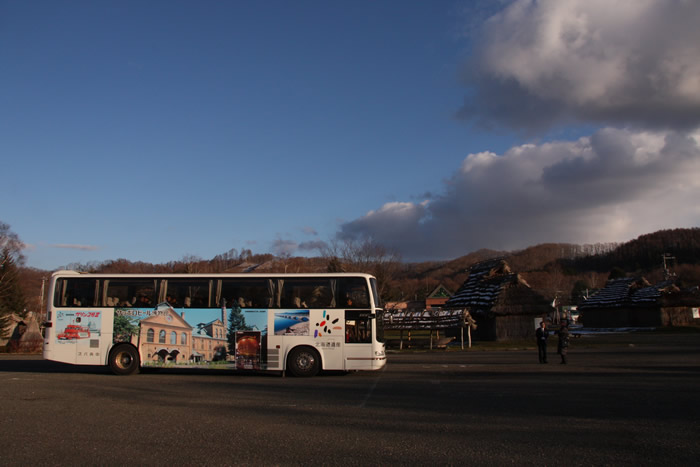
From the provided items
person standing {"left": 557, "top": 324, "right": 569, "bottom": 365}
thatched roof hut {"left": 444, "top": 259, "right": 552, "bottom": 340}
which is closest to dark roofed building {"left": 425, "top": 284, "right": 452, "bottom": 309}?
thatched roof hut {"left": 444, "top": 259, "right": 552, "bottom": 340}

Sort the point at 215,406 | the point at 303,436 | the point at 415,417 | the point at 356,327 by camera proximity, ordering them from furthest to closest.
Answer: the point at 356,327, the point at 215,406, the point at 415,417, the point at 303,436

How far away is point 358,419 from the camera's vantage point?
30.3ft

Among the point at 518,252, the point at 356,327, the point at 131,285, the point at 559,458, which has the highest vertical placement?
the point at 518,252

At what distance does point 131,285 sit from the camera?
56.4 ft

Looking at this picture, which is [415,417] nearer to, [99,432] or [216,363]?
[99,432]

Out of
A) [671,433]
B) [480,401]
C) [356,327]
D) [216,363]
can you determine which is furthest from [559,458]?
[216,363]

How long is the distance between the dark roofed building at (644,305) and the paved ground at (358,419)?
40.3m

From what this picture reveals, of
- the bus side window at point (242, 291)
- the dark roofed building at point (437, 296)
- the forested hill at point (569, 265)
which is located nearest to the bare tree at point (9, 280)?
the forested hill at point (569, 265)

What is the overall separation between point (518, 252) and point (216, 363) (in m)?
155

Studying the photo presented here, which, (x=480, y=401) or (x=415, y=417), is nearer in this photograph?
(x=415, y=417)

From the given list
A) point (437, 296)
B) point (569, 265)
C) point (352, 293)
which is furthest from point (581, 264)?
point (352, 293)

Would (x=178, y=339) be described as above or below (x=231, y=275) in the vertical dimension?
below

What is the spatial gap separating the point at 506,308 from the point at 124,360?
87.6ft

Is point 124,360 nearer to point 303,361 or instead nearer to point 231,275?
point 231,275
